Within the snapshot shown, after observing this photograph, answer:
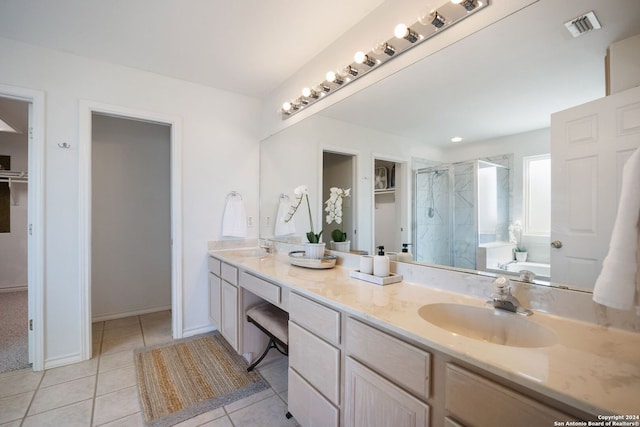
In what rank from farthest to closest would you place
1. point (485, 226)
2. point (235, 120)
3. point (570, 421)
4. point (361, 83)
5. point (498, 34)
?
point (235, 120)
point (361, 83)
point (485, 226)
point (498, 34)
point (570, 421)

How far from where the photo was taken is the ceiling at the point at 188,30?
169 cm

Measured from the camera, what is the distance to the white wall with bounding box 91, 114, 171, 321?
10.2ft

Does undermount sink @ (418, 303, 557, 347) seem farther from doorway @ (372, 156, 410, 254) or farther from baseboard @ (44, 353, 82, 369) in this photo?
baseboard @ (44, 353, 82, 369)

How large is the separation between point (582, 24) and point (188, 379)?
2.79 meters

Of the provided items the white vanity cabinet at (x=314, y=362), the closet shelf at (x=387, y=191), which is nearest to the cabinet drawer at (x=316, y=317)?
the white vanity cabinet at (x=314, y=362)

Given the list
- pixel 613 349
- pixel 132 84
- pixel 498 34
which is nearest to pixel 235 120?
pixel 132 84

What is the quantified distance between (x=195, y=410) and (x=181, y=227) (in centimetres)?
151

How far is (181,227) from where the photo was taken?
8.61 ft

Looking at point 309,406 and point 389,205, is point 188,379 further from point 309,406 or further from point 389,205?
point 389,205

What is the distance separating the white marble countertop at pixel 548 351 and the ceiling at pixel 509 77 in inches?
29.5

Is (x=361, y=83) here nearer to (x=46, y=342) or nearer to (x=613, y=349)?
(x=613, y=349)

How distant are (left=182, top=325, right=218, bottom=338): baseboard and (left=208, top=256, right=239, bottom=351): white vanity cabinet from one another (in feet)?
0.44

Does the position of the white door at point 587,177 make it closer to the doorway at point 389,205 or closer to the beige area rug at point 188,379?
the doorway at point 389,205

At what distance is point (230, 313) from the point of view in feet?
7.40
